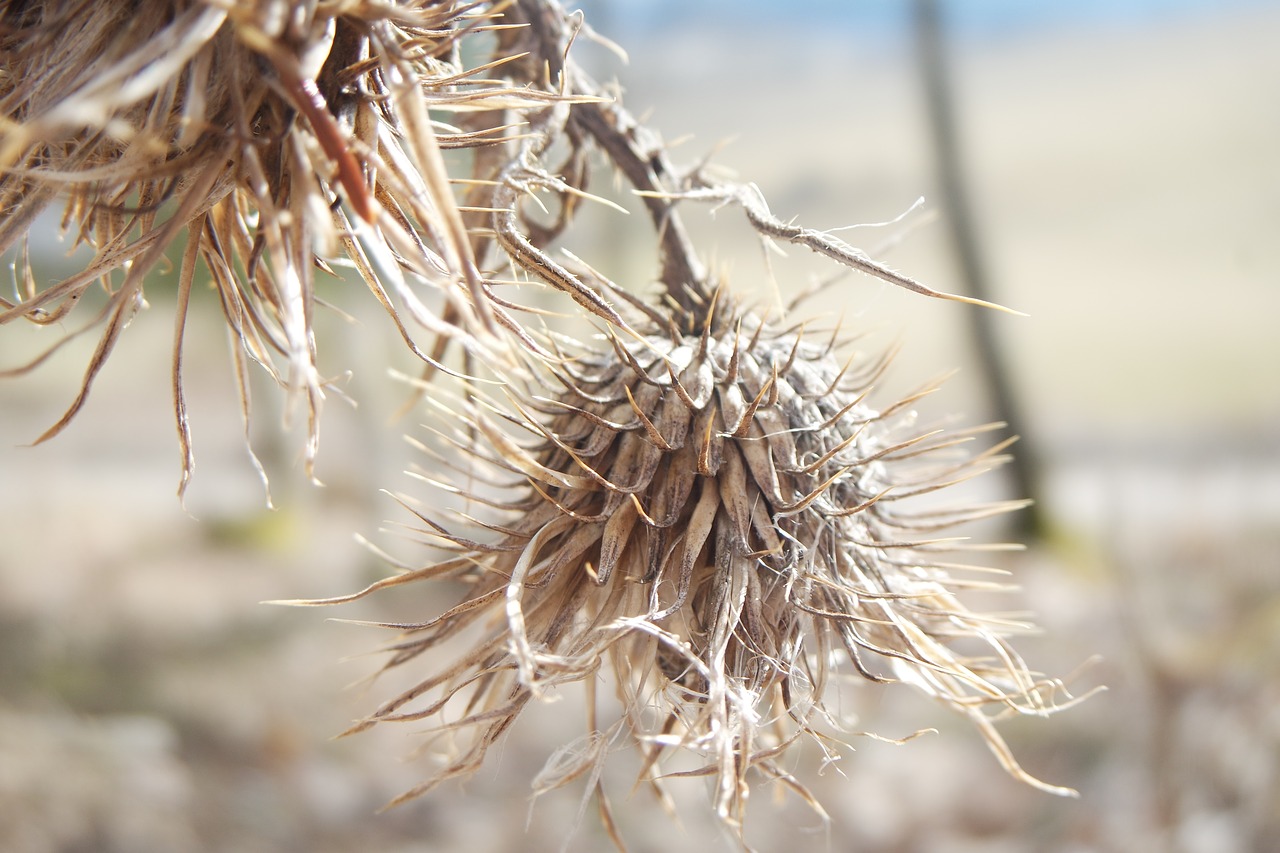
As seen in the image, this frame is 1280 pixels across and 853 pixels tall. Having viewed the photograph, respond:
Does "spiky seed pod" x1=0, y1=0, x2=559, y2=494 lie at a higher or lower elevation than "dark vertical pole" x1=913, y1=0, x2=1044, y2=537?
lower

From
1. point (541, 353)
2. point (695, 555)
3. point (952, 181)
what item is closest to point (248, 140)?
point (541, 353)

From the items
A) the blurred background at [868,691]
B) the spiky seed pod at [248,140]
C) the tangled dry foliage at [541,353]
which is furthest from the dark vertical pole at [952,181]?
the spiky seed pod at [248,140]

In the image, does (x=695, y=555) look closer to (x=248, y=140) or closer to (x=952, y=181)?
(x=248, y=140)

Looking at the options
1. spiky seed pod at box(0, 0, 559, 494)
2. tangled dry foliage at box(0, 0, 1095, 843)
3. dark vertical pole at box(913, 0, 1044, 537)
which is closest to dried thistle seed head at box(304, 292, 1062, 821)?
tangled dry foliage at box(0, 0, 1095, 843)

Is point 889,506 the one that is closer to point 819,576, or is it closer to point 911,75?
point 819,576

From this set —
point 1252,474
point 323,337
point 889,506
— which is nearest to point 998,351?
point 1252,474

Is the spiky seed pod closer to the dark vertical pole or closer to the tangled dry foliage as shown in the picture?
the tangled dry foliage
